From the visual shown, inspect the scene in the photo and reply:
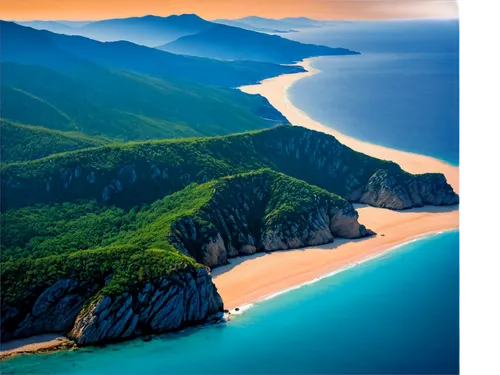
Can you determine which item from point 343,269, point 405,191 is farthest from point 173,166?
point 405,191

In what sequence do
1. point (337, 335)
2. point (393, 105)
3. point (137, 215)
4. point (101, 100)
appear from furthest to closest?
1. point (393, 105)
2. point (101, 100)
3. point (137, 215)
4. point (337, 335)

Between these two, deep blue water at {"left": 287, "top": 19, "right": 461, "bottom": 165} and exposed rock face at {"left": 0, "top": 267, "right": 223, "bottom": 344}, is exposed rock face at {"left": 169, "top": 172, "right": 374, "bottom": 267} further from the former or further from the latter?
deep blue water at {"left": 287, "top": 19, "right": 461, "bottom": 165}

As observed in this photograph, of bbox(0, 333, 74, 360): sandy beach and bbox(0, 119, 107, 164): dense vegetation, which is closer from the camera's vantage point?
bbox(0, 333, 74, 360): sandy beach

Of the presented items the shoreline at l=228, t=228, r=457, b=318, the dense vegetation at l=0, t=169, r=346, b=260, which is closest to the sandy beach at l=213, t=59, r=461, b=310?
the shoreline at l=228, t=228, r=457, b=318

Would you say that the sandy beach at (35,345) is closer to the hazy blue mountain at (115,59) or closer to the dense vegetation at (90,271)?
the dense vegetation at (90,271)

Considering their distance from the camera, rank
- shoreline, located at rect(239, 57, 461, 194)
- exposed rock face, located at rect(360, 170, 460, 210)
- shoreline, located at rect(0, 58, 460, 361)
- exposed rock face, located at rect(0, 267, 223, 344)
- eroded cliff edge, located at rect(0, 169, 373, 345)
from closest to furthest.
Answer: exposed rock face, located at rect(0, 267, 223, 344), shoreline, located at rect(0, 58, 460, 361), eroded cliff edge, located at rect(0, 169, 373, 345), exposed rock face, located at rect(360, 170, 460, 210), shoreline, located at rect(239, 57, 461, 194)

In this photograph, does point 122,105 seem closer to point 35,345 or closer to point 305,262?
point 305,262
